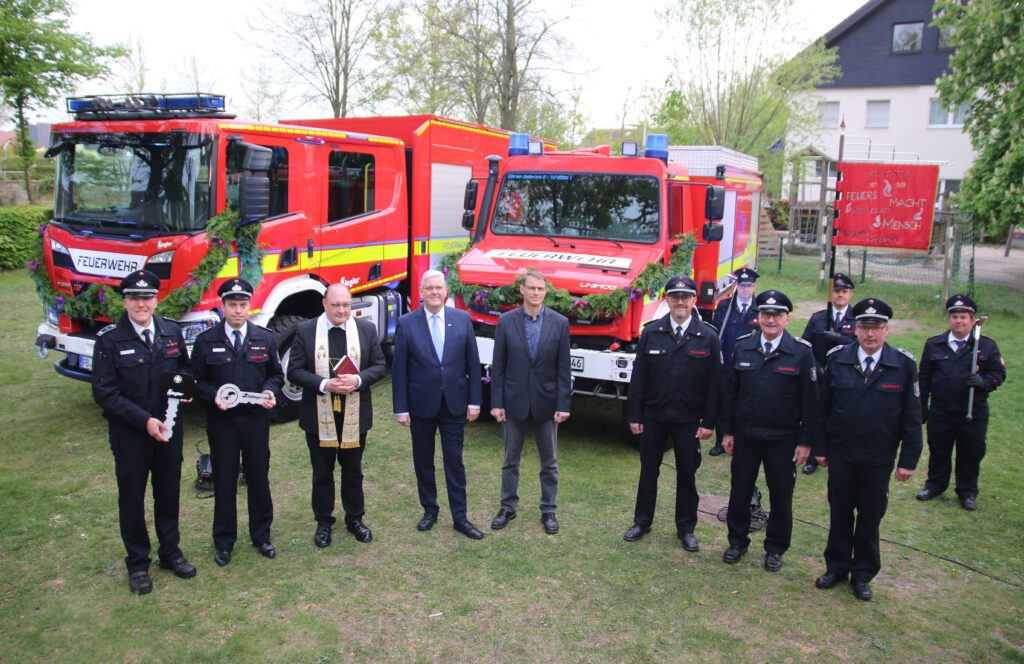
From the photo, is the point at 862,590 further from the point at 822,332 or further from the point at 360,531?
the point at 360,531

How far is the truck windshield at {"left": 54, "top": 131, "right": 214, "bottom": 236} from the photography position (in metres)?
6.86

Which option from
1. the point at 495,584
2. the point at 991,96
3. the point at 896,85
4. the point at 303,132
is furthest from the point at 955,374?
the point at 896,85

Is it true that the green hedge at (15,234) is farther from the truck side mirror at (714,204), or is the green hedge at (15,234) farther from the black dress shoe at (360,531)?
the truck side mirror at (714,204)

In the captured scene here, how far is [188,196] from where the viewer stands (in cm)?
688

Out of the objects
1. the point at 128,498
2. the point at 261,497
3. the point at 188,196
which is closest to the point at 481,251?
the point at 188,196

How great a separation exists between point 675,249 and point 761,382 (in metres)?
3.06

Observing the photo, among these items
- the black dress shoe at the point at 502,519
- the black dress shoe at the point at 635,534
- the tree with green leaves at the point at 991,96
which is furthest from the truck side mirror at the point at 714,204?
the tree with green leaves at the point at 991,96

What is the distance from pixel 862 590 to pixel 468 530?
267 cm

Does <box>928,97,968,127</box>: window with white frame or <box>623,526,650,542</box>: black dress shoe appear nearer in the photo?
<box>623,526,650,542</box>: black dress shoe

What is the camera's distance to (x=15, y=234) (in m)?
17.7

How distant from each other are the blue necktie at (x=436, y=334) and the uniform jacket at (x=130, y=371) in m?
→ 1.70

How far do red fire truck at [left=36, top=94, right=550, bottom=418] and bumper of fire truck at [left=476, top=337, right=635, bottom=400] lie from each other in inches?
96.1

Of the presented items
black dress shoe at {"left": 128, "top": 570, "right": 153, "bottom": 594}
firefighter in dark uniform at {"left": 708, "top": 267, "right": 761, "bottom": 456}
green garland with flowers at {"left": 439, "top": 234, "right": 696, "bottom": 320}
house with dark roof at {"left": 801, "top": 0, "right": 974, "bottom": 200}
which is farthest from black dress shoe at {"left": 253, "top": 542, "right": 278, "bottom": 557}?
house with dark roof at {"left": 801, "top": 0, "right": 974, "bottom": 200}

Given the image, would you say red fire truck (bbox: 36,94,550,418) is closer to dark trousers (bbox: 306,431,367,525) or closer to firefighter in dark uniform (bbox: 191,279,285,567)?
firefighter in dark uniform (bbox: 191,279,285,567)
